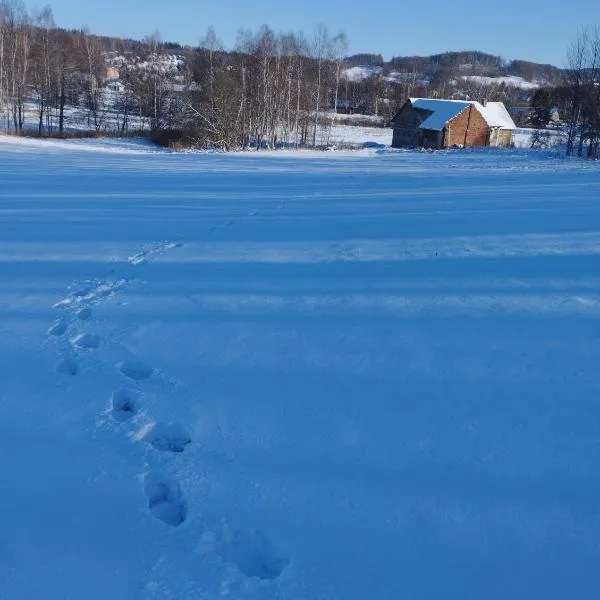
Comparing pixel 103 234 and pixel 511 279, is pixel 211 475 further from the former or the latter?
pixel 103 234

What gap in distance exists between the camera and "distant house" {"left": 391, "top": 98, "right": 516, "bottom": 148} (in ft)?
120

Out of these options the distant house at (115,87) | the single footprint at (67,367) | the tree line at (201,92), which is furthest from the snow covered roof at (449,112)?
the single footprint at (67,367)

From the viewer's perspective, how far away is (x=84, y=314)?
→ 4520 millimetres

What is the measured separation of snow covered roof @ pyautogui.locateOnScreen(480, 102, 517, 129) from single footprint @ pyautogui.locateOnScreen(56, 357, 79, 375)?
39.2 meters

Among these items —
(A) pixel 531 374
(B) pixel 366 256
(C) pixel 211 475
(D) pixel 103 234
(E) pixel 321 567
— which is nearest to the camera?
(E) pixel 321 567

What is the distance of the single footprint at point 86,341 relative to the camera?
3982mm

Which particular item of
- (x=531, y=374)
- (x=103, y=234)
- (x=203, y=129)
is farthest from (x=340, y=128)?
(x=531, y=374)

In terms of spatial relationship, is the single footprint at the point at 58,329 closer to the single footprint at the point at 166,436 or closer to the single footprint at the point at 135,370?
the single footprint at the point at 135,370

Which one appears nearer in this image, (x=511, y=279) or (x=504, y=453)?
(x=504, y=453)

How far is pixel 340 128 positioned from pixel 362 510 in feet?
179

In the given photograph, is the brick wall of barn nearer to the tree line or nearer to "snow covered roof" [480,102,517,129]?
"snow covered roof" [480,102,517,129]

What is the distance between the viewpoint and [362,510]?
8.29ft

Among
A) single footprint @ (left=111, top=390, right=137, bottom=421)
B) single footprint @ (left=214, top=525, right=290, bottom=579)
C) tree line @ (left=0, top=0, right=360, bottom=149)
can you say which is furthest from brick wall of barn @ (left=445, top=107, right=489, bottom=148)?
single footprint @ (left=214, top=525, right=290, bottom=579)

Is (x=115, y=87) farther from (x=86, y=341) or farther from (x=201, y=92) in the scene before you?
(x=86, y=341)
